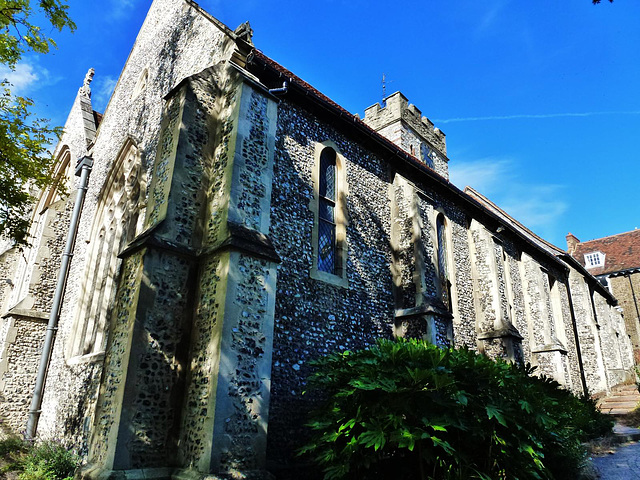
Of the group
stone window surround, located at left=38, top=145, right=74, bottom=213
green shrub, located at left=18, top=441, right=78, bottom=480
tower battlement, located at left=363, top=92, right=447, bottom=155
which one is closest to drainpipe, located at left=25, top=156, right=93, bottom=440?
stone window surround, located at left=38, top=145, right=74, bottom=213

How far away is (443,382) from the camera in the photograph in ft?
17.3

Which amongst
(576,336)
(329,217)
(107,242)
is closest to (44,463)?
(107,242)

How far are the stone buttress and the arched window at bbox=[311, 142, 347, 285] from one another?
202 centimetres

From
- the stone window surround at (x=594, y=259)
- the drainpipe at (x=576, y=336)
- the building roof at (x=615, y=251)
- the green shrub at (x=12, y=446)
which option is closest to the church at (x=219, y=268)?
the green shrub at (x=12, y=446)

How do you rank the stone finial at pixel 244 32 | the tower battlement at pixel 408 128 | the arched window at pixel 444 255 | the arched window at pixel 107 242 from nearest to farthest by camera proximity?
the stone finial at pixel 244 32
the arched window at pixel 107 242
the arched window at pixel 444 255
the tower battlement at pixel 408 128

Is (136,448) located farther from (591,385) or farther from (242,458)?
(591,385)

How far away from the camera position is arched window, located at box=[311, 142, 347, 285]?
9.31 m

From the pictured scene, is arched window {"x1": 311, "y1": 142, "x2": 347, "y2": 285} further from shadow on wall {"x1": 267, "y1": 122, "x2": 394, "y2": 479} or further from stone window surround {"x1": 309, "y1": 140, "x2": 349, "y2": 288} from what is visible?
shadow on wall {"x1": 267, "y1": 122, "x2": 394, "y2": 479}

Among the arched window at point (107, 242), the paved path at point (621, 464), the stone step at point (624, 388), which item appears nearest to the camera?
the paved path at point (621, 464)

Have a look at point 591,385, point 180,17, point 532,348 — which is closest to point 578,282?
point 591,385

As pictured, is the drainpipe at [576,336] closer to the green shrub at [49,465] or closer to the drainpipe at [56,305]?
the green shrub at [49,465]

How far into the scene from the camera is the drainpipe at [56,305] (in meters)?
11.2

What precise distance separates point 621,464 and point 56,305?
1403cm

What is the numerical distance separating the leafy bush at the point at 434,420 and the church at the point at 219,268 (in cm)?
127
